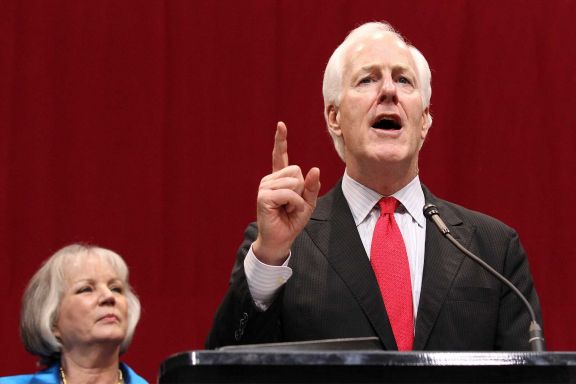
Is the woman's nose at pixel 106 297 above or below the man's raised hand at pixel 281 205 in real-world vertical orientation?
below

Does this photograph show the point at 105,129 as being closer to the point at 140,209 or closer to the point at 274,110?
the point at 140,209

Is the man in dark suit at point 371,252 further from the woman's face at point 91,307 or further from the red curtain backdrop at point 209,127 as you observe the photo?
the red curtain backdrop at point 209,127

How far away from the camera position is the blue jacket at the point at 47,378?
2.11 meters

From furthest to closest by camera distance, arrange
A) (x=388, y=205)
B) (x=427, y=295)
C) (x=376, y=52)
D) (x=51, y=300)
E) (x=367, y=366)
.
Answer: (x=51, y=300) < (x=376, y=52) < (x=388, y=205) < (x=427, y=295) < (x=367, y=366)

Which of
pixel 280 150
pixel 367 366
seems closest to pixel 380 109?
pixel 280 150

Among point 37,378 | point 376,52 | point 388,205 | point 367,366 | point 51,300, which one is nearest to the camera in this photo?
point 367,366

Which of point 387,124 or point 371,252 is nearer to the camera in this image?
point 371,252

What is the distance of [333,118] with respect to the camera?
5.78ft

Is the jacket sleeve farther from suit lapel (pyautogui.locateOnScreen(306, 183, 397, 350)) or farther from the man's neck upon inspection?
the man's neck

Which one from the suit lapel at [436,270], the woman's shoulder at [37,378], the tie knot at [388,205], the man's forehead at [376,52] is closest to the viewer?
the suit lapel at [436,270]

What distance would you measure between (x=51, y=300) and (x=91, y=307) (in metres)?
0.10

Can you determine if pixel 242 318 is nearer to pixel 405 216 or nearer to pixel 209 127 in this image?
pixel 405 216

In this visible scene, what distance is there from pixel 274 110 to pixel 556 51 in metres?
0.76

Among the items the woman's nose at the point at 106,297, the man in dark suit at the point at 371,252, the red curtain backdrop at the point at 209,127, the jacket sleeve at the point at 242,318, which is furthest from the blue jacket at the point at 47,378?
the jacket sleeve at the point at 242,318
